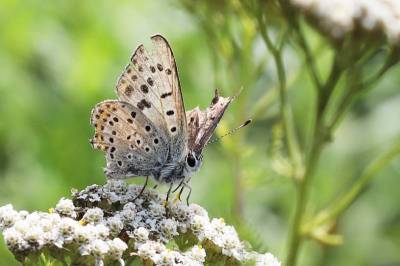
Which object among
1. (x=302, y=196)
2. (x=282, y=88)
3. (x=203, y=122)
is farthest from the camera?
(x=282, y=88)

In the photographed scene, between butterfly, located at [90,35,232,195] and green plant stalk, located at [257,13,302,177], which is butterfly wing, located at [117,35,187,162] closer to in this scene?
butterfly, located at [90,35,232,195]

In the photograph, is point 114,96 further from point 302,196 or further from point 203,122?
point 203,122

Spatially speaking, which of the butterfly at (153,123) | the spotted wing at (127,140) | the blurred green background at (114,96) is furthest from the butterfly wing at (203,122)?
the blurred green background at (114,96)

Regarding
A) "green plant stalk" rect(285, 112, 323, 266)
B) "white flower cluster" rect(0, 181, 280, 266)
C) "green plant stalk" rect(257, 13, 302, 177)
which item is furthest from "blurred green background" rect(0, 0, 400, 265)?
"white flower cluster" rect(0, 181, 280, 266)

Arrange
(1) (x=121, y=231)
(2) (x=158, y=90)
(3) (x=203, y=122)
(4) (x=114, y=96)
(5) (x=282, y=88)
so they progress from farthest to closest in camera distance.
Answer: (4) (x=114, y=96)
(5) (x=282, y=88)
(3) (x=203, y=122)
(2) (x=158, y=90)
(1) (x=121, y=231)

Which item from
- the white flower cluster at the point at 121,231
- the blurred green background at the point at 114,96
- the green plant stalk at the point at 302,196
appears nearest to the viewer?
the white flower cluster at the point at 121,231

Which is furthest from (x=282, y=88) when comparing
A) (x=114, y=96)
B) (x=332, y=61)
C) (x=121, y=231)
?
(x=114, y=96)

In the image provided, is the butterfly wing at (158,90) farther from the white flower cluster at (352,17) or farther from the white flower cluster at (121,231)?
the white flower cluster at (352,17)
